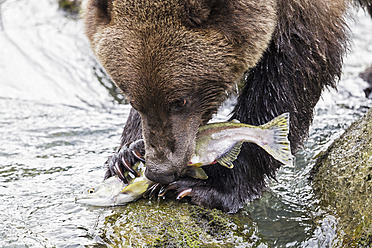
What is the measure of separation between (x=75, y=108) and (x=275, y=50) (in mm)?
4075

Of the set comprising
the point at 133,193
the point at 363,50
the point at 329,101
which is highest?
the point at 133,193

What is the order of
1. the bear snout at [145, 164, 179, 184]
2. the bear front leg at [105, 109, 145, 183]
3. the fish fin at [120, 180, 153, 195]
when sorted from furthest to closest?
the bear front leg at [105, 109, 145, 183], the fish fin at [120, 180, 153, 195], the bear snout at [145, 164, 179, 184]

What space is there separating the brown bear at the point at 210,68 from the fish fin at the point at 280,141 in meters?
0.45

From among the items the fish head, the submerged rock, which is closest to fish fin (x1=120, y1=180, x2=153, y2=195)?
the fish head

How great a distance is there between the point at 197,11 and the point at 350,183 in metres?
1.75

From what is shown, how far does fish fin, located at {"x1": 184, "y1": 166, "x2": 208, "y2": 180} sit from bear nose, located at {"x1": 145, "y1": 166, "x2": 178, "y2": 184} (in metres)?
0.32

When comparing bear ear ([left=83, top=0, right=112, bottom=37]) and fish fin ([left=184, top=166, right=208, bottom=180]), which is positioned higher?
bear ear ([left=83, top=0, right=112, bottom=37])

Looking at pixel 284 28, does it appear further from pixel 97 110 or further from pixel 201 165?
pixel 97 110

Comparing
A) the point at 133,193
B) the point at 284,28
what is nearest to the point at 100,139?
the point at 133,193

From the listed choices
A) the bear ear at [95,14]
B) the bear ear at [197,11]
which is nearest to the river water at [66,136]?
the bear ear at [95,14]

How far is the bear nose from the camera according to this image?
395cm

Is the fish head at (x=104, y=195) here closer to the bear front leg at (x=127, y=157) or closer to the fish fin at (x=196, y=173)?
the bear front leg at (x=127, y=157)

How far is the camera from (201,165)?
4.29 metres

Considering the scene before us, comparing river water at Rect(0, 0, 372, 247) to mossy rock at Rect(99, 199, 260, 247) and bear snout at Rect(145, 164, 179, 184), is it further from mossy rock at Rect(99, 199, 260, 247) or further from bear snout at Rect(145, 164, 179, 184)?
bear snout at Rect(145, 164, 179, 184)
